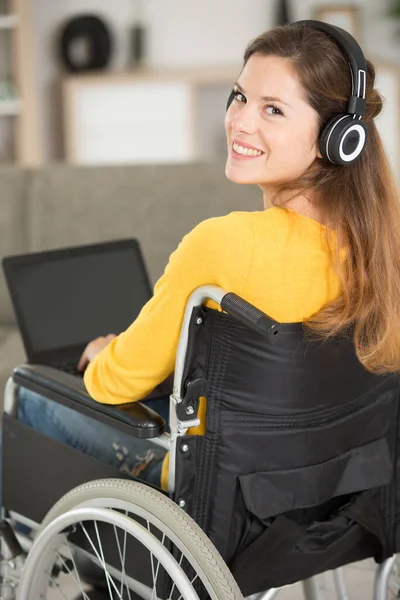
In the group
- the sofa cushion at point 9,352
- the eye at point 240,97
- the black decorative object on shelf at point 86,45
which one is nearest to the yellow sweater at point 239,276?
the eye at point 240,97

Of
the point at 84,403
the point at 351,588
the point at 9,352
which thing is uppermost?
the point at 84,403

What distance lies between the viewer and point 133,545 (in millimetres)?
1461

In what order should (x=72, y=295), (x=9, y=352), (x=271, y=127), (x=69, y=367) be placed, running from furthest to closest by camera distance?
1. (x=9, y=352)
2. (x=72, y=295)
3. (x=69, y=367)
4. (x=271, y=127)

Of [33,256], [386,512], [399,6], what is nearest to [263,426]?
[386,512]

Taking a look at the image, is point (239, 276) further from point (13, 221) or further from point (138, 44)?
point (138, 44)

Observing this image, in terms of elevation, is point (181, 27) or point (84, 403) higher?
point (181, 27)

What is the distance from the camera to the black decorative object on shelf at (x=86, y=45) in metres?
5.36

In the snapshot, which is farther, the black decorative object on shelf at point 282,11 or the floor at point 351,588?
the black decorative object on shelf at point 282,11

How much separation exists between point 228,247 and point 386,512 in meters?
0.55

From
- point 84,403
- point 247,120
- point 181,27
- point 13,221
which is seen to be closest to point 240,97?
point 247,120

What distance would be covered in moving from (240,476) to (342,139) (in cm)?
48

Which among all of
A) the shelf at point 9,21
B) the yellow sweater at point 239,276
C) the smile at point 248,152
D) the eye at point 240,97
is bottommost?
the yellow sweater at point 239,276

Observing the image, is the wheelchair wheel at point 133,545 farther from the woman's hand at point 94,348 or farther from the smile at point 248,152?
the smile at point 248,152

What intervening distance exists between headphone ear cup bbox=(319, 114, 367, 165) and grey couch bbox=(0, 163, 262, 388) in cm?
138
